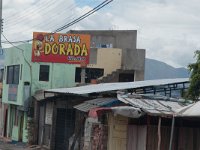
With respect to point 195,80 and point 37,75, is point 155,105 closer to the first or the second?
point 195,80

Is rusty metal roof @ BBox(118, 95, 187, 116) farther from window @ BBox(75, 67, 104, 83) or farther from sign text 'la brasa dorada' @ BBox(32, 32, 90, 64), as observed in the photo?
window @ BBox(75, 67, 104, 83)

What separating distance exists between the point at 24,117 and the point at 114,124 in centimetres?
1923

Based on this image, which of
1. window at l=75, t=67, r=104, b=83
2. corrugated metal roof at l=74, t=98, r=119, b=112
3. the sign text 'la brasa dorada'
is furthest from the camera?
window at l=75, t=67, r=104, b=83

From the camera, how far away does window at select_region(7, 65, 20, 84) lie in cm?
3728

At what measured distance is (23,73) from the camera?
35.3 meters

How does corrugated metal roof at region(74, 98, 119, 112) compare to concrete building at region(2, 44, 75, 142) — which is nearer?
corrugated metal roof at region(74, 98, 119, 112)

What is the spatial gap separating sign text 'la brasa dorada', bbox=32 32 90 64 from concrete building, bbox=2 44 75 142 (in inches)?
15.6

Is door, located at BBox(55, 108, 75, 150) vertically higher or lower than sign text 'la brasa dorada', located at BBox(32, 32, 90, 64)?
lower

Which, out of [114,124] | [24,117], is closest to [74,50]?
[24,117]

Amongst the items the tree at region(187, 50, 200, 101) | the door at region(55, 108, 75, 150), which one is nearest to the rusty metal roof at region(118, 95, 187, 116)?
the tree at region(187, 50, 200, 101)

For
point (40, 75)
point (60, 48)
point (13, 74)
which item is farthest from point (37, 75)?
point (13, 74)

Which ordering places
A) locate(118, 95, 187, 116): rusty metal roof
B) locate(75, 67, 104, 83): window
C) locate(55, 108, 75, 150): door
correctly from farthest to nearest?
1. locate(75, 67, 104, 83): window
2. locate(55, 108, 75, 150): door
3. locate(118, 95, 187, 116): rusty metal roof

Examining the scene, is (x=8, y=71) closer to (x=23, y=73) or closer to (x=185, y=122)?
(x=23, y=73)

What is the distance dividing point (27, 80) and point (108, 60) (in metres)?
6.72
